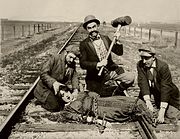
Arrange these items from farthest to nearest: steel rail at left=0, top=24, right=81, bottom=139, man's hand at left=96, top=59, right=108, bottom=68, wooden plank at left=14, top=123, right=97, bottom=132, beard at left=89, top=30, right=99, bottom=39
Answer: beard at left=89, top=30, right=99, bottom=39
man's hand at left=96, top=59, right=108, bottom=68
wooden plank at left=14, top=123, right=97, bottom=132
steel rail at left=0, top=24, right=81, bottom=139

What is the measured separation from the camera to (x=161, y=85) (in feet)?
13.1

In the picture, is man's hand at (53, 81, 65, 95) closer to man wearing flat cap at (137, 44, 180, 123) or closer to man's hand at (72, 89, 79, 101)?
man's hand at (72, 89, 79, 101)

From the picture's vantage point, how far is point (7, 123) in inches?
146

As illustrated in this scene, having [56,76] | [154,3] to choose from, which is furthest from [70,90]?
[154,3]

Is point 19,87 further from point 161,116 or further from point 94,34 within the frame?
point 161,116

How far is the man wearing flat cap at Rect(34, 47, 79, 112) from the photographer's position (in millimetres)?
4363

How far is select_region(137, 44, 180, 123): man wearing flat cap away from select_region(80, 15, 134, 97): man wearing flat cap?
539 millimetres

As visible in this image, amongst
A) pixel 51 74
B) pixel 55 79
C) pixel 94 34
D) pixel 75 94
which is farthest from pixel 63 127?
pixel 94 34

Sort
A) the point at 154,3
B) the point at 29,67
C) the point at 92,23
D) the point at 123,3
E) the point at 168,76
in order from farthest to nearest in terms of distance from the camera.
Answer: the point at 29,67 < the point at 123,3 < the point at 154,3 < the point at 92,23 < the point at 168,76

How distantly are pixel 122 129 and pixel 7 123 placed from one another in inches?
55.7

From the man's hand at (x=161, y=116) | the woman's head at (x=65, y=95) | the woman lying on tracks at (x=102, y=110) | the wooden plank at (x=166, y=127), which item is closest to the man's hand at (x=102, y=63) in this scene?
the woman lying on tracks at (x=102, y=110)

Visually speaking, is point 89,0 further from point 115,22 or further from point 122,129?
point 122,129

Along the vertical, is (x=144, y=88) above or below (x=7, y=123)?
above

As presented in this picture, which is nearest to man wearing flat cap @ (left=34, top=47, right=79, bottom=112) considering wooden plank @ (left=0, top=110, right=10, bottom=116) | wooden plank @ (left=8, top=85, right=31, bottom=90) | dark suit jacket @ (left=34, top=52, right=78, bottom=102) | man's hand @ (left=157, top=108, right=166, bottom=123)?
dark suit jacket @ (left=34, top=52, right=78, bottom=102)
